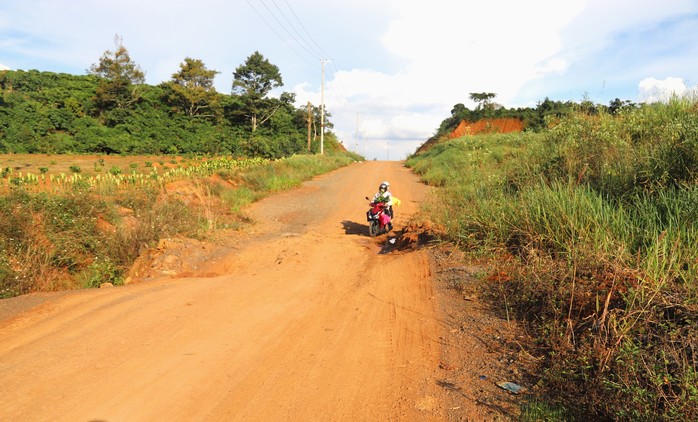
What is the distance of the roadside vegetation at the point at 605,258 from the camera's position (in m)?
3.06

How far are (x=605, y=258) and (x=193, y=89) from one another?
4726 cm

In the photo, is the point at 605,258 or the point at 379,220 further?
the point at 379,220

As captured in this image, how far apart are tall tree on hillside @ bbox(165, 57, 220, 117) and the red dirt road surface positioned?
42.4 m

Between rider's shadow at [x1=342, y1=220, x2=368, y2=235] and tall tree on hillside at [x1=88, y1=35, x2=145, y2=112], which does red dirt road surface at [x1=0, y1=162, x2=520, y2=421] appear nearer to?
rider's shadow at [x1=342, y1=220, x2=368, y2=235]

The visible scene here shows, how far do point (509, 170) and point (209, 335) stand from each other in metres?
6.96

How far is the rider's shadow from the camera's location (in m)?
11.4

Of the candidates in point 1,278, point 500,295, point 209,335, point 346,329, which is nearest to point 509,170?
point 500,295

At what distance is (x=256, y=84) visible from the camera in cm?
5006

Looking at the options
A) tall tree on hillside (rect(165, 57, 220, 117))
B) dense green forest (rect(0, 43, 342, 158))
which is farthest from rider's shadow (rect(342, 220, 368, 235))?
tall tree on hillside (rect(165, 57, 220, 117))

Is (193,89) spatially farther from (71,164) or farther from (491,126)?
(491,126)

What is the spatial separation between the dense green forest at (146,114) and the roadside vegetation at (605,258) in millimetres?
31809

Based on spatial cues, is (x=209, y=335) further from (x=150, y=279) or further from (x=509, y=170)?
(x=509, y=170)

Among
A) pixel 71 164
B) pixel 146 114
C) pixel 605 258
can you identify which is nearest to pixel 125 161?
pixel 71 164

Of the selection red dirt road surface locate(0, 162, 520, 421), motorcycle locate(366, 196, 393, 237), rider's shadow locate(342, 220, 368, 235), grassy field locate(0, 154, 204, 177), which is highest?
grassy field locate(0, 154, 204, 177)
